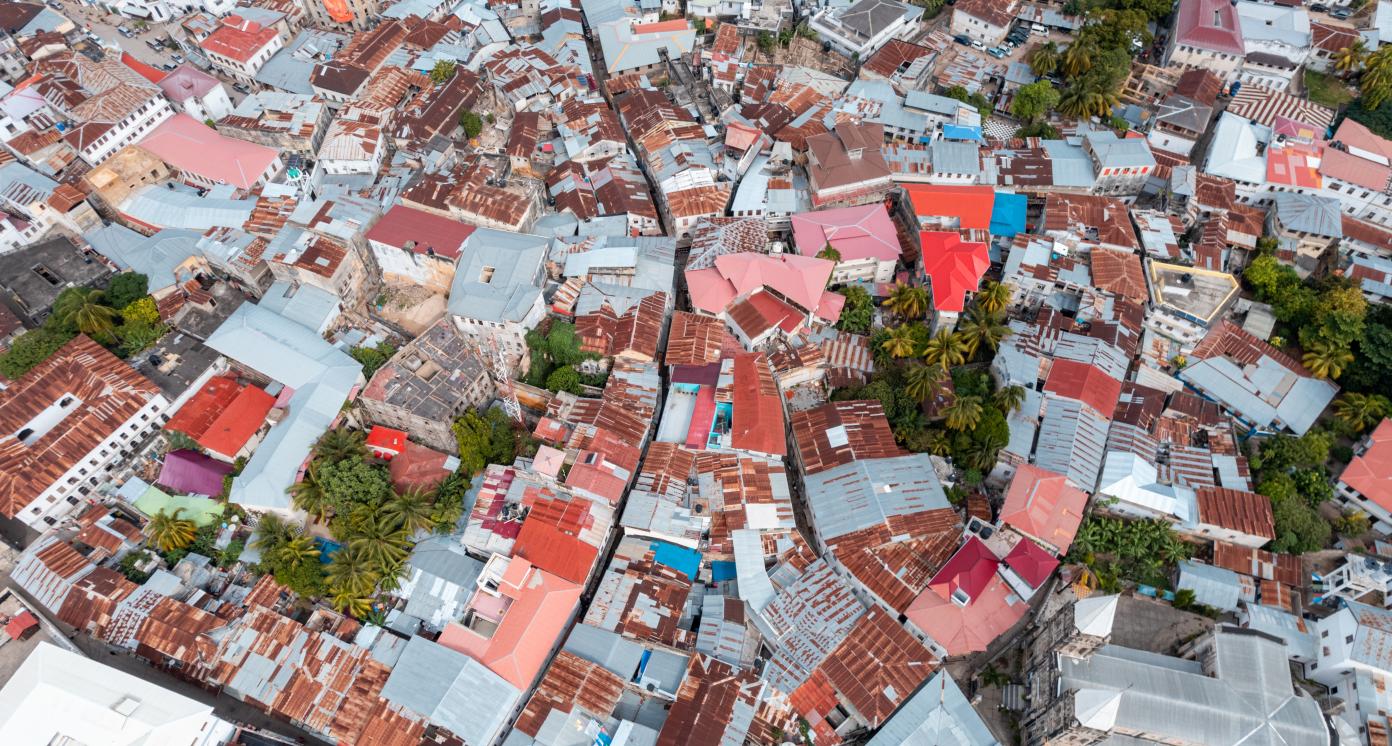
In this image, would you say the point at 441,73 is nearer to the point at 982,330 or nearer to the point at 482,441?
the point at 482,441

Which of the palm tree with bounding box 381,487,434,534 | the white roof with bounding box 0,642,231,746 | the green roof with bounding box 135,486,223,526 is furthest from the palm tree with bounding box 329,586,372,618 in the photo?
the green roof with bounding box 135,486,223,526

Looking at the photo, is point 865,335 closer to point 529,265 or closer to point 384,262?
point 529,265

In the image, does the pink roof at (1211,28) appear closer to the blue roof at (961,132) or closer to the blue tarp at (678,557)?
the blue roof at (961,132)

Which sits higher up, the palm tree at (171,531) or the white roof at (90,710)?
the palm tree at (171,531)

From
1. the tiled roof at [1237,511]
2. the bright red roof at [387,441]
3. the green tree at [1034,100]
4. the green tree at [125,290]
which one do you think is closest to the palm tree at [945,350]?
the tiled roof at [1237,511]

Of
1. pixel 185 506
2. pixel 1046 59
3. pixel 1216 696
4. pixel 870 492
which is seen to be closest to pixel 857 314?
pixel 870 492

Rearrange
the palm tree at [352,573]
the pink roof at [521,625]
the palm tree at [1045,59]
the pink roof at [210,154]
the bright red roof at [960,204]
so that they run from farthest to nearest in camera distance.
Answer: the palm tree at [1045,59] → the pink roof at [210,154] → the bright red roof at [960,204] → the palm tree at [352,573] → the pink roof at [521,625]

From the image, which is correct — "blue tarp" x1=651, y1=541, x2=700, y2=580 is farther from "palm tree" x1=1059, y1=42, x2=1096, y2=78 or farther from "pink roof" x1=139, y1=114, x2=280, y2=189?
"palm tree" x1=1059, y1=42, x2=1096, y2=78
